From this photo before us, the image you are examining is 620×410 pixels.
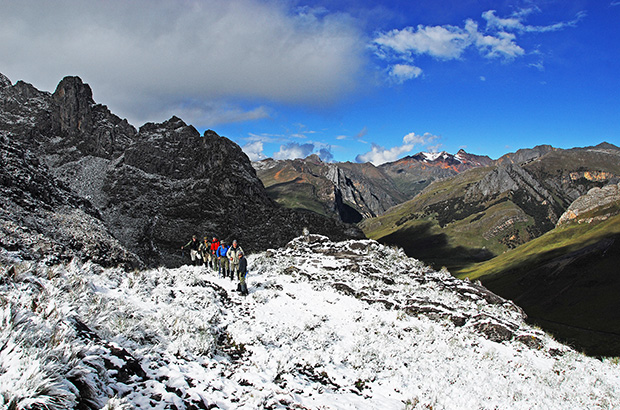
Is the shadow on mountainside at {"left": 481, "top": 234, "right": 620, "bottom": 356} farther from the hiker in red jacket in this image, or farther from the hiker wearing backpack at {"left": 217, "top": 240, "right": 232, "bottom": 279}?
the hiker wearing backpack at {"left": 217, "top": 240, "right": 232, "bottom": 279}

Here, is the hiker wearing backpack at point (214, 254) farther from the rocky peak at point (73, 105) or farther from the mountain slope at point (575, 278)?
the rocky peak at point (73, 105)

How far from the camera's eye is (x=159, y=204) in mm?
74500

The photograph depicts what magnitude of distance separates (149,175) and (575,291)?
128 m

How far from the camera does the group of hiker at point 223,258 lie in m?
17.6

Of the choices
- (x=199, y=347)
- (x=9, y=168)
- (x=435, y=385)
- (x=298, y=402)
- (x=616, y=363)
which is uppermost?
(x=9, y=168)

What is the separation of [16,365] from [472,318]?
2014 cm

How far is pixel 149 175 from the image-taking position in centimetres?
8556

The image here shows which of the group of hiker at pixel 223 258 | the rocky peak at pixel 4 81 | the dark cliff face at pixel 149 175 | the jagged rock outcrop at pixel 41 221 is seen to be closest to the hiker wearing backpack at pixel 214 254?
the group of hiker at pixel 223 258

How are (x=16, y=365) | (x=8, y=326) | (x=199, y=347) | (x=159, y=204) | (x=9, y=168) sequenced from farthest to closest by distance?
(x=159, y=204) → (x=9, y=168) → (x=199, y=347) → (x=8, y=326) → (x=16, y=365)

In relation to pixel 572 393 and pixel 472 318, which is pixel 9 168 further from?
pixel 572 393

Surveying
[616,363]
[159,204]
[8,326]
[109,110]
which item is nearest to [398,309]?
[616,363]

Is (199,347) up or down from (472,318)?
up

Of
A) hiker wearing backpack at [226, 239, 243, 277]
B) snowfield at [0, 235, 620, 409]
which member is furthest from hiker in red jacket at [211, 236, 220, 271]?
hiker wearing backpack at [226, 239, 243, 277]

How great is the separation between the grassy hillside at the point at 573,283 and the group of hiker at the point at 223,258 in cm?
7067
